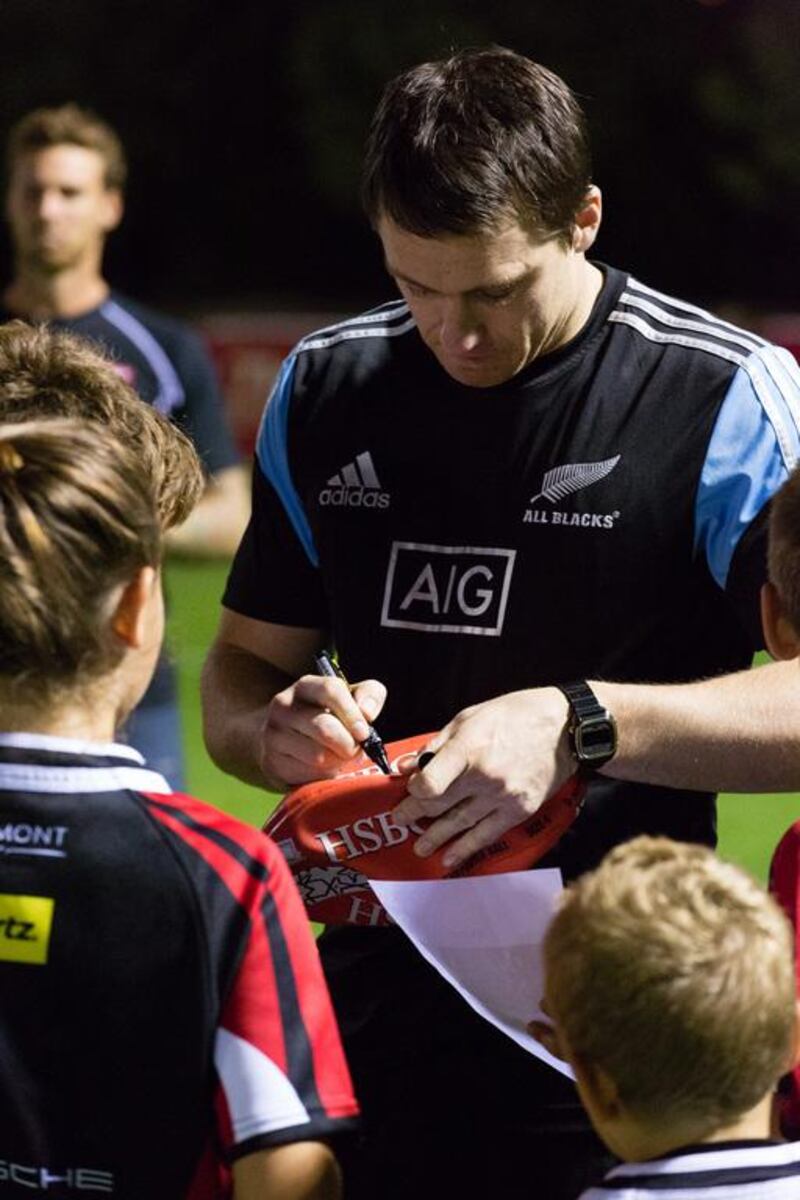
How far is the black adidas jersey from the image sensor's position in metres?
2.97

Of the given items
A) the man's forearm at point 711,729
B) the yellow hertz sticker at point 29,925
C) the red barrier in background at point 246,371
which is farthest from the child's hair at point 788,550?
the red barrier in background at point 246,371

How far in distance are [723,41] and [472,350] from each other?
25.8 m

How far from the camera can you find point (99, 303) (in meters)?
6.64

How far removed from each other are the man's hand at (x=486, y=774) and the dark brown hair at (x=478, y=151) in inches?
29.2

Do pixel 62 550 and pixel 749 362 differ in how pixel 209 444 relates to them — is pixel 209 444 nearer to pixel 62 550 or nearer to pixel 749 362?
pixel 749 362

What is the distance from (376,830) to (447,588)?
0.51 metres

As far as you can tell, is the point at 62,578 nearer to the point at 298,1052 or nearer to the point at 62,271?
the point at 298,1052

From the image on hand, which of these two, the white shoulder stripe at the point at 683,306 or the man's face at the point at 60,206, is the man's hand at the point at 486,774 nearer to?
the white shoulder stripe at the point at 683,306

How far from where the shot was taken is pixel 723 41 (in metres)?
27.3

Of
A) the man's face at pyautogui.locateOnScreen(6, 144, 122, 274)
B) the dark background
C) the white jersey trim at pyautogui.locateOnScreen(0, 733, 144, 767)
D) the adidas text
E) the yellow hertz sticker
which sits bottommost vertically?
the yellow hertz sticker

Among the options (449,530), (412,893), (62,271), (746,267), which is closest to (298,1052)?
(412,893)

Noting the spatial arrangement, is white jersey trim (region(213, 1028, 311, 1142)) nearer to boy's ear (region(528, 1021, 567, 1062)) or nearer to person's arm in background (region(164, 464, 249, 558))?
boy's ear (region(528, 1021, 567, 1062))

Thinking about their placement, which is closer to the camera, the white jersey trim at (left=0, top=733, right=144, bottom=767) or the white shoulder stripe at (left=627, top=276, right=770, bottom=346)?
the white jersey trim at (left=0, top=733, right=144, bottom=767)

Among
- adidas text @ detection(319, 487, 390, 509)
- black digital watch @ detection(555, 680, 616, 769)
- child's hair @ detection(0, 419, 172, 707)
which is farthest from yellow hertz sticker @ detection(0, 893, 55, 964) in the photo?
adidas text @ detection(319, 487, 390, 509)
